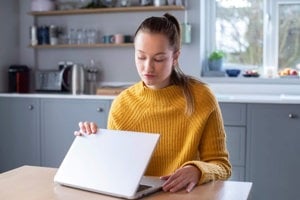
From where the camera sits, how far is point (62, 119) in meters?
3.49

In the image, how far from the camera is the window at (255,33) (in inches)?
140

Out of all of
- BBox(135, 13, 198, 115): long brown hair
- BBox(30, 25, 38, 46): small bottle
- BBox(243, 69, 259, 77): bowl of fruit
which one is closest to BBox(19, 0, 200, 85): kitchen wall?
BBox(30, 25, 38, 46): small bottle

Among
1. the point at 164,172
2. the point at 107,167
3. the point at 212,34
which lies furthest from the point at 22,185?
the point at 212,34

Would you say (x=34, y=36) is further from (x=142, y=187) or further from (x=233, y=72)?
(x=142, y=187)

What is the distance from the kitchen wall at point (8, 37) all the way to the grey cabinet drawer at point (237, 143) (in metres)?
2.08

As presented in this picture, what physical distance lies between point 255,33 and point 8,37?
2171 millimetres

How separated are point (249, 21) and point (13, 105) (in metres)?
2.10

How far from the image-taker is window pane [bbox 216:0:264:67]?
12.0 ft

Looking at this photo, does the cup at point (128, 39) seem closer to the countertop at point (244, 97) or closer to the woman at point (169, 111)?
the countertop at point (244, 97)

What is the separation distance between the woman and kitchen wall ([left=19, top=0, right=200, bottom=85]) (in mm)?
2060

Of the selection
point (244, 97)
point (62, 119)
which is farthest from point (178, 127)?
point (62, 119)

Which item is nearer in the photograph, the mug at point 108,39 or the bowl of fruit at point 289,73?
the bowl of fruit at point 289,73

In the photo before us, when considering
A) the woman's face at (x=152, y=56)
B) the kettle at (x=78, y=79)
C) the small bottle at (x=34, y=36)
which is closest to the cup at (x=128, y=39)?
the kettle at (x=78, y=79)

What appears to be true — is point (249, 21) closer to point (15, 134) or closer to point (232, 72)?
point (232, 72)
